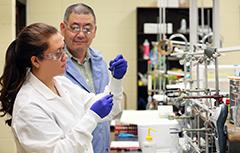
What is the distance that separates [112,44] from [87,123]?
14.3ft

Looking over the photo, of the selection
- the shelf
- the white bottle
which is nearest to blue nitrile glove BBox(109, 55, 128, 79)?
the white bottle

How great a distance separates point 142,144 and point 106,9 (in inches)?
145

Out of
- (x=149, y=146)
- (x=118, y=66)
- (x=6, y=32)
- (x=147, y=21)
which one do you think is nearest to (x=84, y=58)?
(x=118, y=66)

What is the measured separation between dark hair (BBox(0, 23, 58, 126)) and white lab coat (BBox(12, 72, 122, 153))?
0.04 m

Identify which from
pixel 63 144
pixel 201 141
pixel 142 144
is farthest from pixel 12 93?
pixel 142 144

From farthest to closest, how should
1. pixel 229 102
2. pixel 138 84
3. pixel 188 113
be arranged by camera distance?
pixel 138 84, pixel 188 113, pixel 229 102

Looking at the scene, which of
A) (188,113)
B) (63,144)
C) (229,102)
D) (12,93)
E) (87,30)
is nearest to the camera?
(63,144)

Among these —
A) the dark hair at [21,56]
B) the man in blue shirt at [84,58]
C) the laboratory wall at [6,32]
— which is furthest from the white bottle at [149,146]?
the laboratory wall at [6,32]

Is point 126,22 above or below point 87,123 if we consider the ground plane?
above

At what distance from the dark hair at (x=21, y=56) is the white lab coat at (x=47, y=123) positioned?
0.14 feet

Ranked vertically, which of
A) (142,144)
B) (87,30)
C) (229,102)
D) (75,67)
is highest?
(87,30)

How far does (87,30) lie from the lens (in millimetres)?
2154

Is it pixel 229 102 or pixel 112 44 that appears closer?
pixel 229 102

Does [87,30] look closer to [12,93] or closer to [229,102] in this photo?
[12,93]
